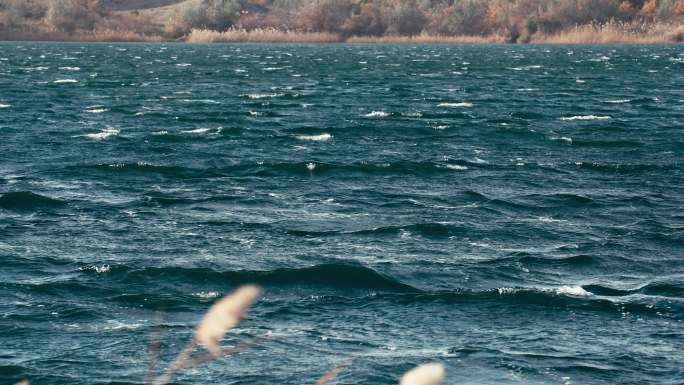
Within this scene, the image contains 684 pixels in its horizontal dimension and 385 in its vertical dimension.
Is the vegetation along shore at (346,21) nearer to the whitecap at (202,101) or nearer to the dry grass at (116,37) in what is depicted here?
the dry grass at (116,37)

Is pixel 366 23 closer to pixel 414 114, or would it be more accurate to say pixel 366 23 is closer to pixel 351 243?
pixel 414 114

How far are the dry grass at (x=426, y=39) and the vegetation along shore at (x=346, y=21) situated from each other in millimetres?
134

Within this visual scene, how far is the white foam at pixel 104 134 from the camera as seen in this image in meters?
31.9

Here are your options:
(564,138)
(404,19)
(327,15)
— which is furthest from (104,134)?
(327,15)

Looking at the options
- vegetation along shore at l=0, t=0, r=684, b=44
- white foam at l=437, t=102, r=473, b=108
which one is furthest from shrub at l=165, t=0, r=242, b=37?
white foam at l=437, t=102, r=473, b=108

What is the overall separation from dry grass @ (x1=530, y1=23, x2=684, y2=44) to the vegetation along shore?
27 cm

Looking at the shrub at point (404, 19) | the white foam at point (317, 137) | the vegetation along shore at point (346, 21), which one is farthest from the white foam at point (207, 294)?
the shrub at point (404, 19)

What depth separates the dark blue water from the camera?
12438mm

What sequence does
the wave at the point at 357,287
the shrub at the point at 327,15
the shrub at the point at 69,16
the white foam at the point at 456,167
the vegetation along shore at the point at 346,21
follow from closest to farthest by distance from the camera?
the wave at the point at 357,287
the white foam at the point at 456,167
the vegetation along shore at the point at 346,21
the shrub at the point at 69,16
the shrub at the point at 327,15

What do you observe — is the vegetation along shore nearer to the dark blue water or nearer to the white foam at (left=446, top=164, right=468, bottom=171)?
the dark blue water

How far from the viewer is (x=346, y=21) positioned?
174m

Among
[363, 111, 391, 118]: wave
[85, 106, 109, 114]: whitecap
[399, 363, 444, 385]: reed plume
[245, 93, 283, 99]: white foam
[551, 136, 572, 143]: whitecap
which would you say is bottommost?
[245, 93, 283, 99]: white foam

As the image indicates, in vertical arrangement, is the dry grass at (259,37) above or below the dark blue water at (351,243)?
below

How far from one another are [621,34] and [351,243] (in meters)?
132
